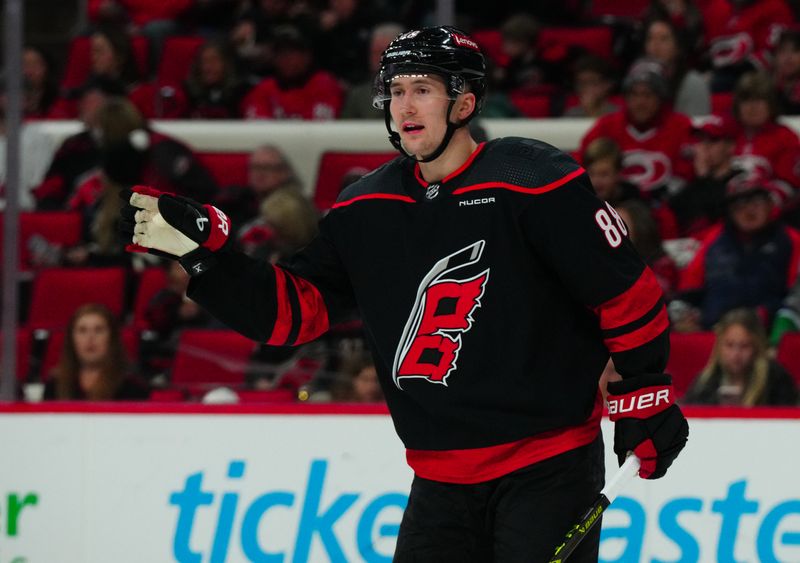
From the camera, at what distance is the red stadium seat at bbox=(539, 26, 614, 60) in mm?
6496

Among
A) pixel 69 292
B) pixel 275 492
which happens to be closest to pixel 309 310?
pixel 275 492

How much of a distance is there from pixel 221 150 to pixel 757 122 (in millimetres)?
2264

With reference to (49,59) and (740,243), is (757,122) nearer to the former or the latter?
(740,243)

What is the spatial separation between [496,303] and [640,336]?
24 cm

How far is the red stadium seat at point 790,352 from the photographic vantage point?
4.19 metres

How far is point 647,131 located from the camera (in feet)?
18.3

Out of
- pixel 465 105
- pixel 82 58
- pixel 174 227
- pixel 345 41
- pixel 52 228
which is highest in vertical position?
pixel 345 41

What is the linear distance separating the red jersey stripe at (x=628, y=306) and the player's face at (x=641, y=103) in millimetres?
3197

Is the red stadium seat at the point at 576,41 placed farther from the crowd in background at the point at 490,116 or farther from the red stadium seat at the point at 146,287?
the red stadium seat at the point at 146,287

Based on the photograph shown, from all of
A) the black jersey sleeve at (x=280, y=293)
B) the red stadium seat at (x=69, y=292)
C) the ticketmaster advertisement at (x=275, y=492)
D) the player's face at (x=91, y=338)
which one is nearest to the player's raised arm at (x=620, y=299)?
the black jersey sleeve at (x=280, y=293)

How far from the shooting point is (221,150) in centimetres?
630

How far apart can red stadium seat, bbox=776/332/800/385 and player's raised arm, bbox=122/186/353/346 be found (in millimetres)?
1908

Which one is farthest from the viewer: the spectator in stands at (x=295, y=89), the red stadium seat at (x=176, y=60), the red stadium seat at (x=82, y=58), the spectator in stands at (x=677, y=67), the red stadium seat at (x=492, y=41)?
the red stadium seat at (x=82, y=58)

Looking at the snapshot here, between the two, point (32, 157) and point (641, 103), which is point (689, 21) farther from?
point (32, 157)
